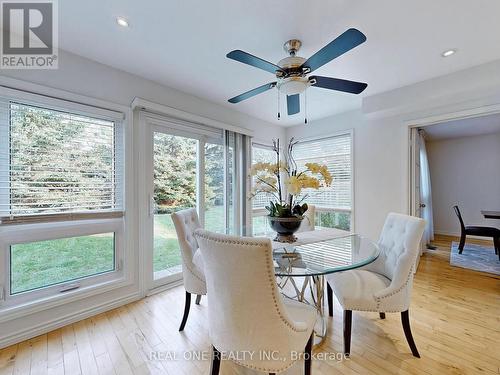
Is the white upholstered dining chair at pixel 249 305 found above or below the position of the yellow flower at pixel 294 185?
below

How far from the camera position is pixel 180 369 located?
5.06 ft

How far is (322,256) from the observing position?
64.7 inches

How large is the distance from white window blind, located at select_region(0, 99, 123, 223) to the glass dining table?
1.84m

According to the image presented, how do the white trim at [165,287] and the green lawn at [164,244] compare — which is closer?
the white trim at [165,287]

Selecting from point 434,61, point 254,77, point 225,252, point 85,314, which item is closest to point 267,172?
point 225,252

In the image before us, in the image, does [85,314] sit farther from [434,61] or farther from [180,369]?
[434,61]

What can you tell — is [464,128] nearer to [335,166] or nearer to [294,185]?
[335,166]

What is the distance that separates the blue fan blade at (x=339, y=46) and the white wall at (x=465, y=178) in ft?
19.4

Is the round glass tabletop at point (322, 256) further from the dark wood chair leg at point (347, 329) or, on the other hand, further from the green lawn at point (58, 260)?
the green lawn at point (58, 260)

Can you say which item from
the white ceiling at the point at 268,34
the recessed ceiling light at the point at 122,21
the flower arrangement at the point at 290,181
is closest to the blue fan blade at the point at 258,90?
the white ceiling at the point at 268,34

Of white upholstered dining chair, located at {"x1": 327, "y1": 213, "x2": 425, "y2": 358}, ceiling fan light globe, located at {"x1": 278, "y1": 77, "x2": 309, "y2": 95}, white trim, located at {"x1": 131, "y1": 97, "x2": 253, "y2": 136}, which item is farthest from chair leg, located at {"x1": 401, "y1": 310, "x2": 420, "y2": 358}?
white trim, located at {"x1": 131, "y1": 97, "x2": 253, "y2": 136}

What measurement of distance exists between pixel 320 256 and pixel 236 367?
957 mm

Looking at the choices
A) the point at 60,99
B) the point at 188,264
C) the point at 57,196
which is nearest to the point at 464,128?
the point at 188,264

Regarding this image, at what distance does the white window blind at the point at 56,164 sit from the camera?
1.83 metres
